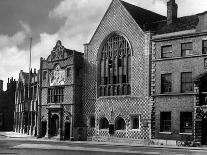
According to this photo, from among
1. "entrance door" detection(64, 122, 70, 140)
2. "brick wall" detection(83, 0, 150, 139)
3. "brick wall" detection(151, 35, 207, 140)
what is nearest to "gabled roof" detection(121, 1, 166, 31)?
"brick wall" detection(83, 0, 150, 139)

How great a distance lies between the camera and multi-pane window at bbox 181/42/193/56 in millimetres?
37062

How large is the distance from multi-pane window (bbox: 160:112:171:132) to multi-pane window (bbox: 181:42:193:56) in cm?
619

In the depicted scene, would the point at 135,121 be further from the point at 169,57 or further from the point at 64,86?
the point at 64,86

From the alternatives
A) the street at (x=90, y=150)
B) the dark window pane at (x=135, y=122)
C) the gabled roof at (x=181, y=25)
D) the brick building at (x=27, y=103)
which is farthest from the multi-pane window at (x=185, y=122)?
the brick building at (x=27, y=103)

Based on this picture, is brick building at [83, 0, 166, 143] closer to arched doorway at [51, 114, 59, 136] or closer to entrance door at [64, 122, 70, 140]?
entrance door at [64, 122, 70, 140]

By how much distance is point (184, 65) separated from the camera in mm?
37219

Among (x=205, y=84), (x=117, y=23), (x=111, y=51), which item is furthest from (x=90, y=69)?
(x=205, y=84)

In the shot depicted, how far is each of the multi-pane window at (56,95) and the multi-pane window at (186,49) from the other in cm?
1836

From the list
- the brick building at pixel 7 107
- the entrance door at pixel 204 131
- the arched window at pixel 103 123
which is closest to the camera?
the entrance door at pixel 204 131

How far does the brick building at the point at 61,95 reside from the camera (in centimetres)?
4766

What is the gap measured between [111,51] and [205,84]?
45.0 feet

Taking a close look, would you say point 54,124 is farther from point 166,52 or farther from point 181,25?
point 181,25

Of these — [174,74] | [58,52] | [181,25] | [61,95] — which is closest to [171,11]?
[181,25]

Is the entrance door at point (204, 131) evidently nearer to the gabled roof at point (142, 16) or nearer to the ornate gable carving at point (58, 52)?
the gabled roof at point (142, 16)
